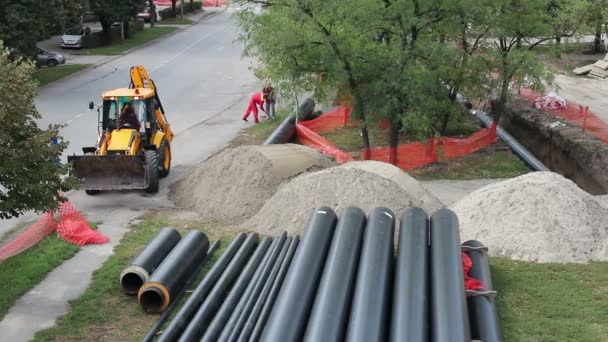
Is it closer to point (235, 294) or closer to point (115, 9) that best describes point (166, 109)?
point (115, 9)

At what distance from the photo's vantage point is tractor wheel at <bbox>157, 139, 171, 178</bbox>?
19.7 meters

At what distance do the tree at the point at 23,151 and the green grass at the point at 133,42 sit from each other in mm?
36863

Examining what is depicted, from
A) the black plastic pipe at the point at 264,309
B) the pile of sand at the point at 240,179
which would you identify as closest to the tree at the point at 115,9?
the pile of sand at the point at 240,179

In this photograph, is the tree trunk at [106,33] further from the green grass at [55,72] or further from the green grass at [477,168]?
the green grass at [477,168]

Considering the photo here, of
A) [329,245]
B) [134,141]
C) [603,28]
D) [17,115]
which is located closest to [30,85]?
[17,115]

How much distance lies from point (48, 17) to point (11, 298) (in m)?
24.1

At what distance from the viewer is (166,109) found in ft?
100

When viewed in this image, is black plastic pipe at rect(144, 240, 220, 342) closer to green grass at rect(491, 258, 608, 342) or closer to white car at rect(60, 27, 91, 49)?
green grass at rect(491, 258, 608, 342)

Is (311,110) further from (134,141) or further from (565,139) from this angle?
(134,141)

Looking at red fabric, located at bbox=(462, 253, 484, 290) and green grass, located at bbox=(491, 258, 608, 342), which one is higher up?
red fabric, located at bbox=(462, 253, 484, 290)

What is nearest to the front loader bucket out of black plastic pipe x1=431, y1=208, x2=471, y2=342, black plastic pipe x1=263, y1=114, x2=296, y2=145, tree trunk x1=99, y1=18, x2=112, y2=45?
black plastic pipe x1=263, y1=114, x2=296, y2=145

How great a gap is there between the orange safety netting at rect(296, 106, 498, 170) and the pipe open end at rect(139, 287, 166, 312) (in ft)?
35.7

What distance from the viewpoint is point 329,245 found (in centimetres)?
1170

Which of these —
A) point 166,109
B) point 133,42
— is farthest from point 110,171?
point 133,42
